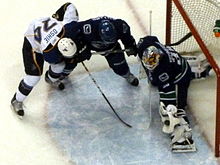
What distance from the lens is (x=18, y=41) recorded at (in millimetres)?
Answer: 3930

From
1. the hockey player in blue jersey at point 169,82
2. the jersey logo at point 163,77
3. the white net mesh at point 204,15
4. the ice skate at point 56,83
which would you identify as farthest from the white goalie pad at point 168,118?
the ice skate at point 56,83

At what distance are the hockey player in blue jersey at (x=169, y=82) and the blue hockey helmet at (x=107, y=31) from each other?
165 mm

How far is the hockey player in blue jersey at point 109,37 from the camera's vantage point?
3100 millimetres

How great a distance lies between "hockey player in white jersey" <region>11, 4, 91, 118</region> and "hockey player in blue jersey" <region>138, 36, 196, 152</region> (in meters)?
0.34

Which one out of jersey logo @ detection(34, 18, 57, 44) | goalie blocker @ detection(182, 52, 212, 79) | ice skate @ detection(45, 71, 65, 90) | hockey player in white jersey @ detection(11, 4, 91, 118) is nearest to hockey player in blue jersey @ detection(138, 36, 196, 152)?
goalie blocker @ detection(182, 52, 212, 79)

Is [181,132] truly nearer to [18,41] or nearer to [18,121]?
[18,121]

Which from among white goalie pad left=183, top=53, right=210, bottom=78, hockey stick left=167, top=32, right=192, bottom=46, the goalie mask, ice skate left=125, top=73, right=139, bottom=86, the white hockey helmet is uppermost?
the white hockey helmet

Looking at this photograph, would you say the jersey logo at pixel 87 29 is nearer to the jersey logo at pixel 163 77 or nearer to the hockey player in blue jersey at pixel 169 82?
the hockey player in blue jersey at pixel 169 82

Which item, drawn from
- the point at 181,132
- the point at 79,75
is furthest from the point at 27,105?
the point at 181,132

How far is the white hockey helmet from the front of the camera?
3.08m

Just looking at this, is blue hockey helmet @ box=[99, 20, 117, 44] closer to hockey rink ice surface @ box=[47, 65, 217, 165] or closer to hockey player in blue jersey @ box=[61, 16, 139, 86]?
hockey player in blue jersey @ box=[61, 16, 139, 86]

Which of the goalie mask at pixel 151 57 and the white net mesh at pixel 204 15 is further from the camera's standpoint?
the white net mesh at pixel 204 15

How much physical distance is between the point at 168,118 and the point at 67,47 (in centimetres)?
58

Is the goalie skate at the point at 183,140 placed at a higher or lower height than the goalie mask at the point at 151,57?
lower
